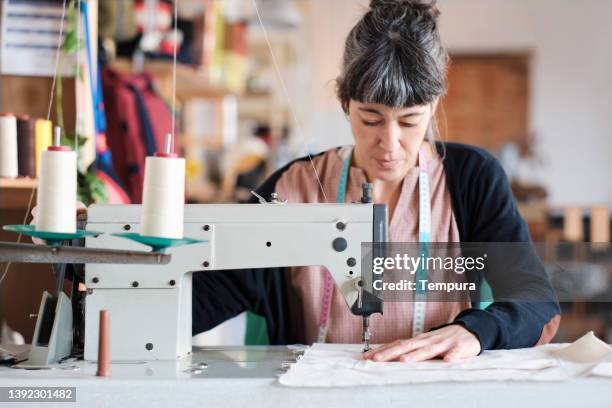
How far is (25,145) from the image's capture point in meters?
2.16

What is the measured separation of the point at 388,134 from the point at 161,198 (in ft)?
2.00

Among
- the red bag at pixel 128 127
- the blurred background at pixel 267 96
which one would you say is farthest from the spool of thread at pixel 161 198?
the red bag at pixel 128 127

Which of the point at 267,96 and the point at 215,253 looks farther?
the point at 267,96

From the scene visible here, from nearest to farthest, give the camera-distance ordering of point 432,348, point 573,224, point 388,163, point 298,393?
point 298,393 → point 432,348 → point 388,163 → point 573,224

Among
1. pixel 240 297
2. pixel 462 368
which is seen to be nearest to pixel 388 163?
pixel 240 297

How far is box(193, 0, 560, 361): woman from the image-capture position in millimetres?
1780

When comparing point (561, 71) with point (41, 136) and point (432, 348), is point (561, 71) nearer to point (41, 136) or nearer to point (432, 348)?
point (41, 136)

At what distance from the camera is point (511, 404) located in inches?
53.0

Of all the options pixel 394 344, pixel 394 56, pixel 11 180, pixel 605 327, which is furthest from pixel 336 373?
pixel 605 327

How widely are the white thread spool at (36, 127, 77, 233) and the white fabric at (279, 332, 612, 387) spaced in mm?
432

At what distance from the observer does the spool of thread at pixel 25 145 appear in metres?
2.15

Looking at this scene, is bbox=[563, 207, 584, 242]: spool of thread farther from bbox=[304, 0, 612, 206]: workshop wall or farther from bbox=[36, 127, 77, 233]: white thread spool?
bbox=[36, 127, 77, 233]: white thread spool

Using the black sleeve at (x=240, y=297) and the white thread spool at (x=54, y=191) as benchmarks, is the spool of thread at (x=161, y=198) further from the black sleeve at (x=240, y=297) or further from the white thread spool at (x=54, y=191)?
the black sleeve at (x=240, y=297)

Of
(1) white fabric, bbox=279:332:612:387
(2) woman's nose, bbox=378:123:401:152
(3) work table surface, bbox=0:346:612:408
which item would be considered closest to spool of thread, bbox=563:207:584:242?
(2) woman's nose, bbox=378:123:401:152
